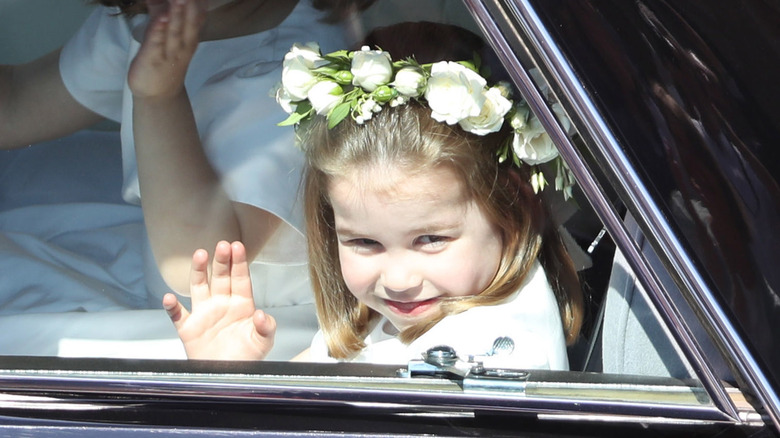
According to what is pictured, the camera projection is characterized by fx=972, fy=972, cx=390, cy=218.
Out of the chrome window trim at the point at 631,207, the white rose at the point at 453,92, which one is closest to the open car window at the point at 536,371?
the chrome window trim at the point at 631,207

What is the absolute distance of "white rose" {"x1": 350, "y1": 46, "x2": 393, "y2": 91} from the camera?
1366mm

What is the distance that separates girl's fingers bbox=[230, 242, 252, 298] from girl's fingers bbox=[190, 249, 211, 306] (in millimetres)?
53

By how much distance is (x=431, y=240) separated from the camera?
1499mm

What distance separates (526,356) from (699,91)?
16.1 inches

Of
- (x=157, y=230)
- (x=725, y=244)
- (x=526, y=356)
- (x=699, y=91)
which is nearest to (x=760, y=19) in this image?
(x=699, y=91)

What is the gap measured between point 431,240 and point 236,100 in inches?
14.3

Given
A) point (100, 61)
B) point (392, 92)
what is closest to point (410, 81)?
point (392, 92)

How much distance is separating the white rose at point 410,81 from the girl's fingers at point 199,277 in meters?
0.38

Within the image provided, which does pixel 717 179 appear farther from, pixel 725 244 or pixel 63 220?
pixel 63 220

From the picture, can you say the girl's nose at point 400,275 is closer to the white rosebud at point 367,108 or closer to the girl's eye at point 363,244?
the girl's eye at point 363,244

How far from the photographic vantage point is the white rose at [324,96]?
141cm

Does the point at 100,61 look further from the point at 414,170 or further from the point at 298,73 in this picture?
the point at 414,170

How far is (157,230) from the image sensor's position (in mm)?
1435

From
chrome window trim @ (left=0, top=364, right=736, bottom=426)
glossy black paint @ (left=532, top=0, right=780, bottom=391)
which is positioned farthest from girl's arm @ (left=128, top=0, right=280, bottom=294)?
glossy black paint @ (left=532, top=0, right=780, bottom=391)
